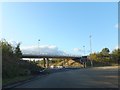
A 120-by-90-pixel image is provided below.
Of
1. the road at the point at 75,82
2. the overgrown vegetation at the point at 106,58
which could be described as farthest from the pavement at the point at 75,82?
the overgrown vegetation at the point at 106,58

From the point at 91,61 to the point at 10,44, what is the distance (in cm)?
9986

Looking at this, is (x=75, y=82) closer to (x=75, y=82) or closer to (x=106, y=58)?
(x=75, y=82)

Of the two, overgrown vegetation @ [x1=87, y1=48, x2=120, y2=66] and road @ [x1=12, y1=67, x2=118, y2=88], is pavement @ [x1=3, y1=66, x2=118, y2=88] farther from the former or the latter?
overgrown vegetation @ [x1=87, y1=48, x2=120, y2=66]

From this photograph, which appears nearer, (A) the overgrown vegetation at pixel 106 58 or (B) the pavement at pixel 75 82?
(B) the pavement at pixel 75 82

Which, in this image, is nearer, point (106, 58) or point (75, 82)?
point (75, 82)

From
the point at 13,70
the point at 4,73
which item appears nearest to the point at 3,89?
the point at 4,73

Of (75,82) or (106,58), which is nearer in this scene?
(75,82)

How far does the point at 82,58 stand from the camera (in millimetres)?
154375

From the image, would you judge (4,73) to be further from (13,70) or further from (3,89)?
(3,89)

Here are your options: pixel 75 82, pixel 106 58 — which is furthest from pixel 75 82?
pixel 106 58

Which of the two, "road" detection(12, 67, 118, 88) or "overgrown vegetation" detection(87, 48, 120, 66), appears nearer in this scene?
"road" detection(12, 67, 118, 88)

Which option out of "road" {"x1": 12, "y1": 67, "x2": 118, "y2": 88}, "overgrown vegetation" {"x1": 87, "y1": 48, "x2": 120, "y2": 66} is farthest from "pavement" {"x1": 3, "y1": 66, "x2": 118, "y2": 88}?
"overgrown vegetation" {"x1": 87, "y1": 48, "x2": 120, "y2": 66}

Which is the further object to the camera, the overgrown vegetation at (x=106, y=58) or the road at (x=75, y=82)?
the overgrown vegetation at (x=106, y=58)

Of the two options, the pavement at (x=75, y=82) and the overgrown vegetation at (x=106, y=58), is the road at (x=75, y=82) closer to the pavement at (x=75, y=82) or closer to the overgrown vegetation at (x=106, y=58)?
the pavement at (x=75, y=82)
